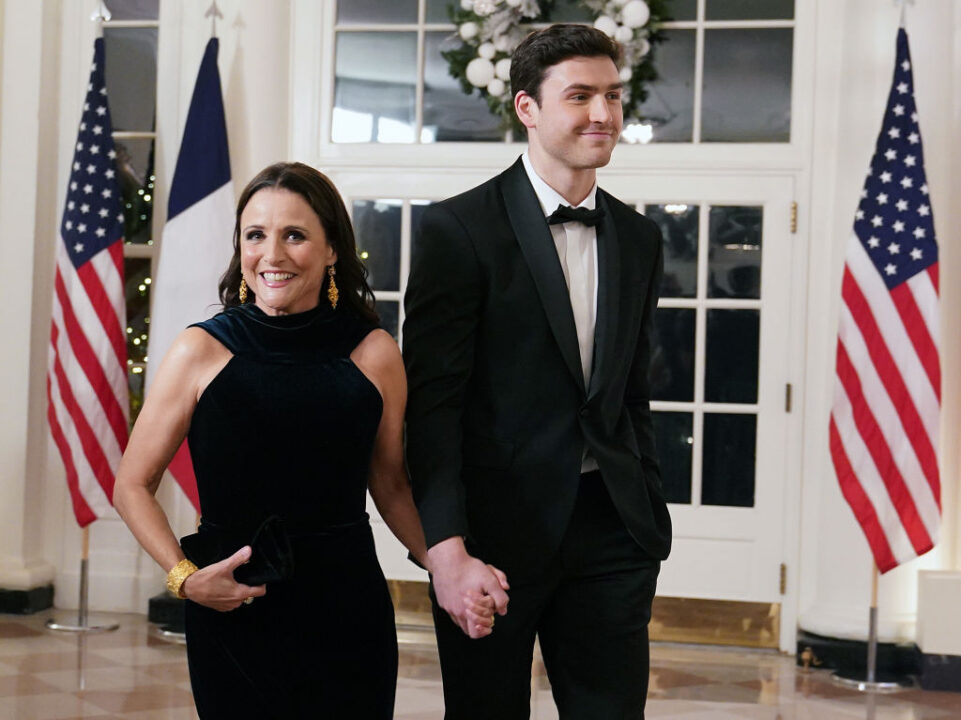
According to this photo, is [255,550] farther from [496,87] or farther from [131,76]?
[131,76]

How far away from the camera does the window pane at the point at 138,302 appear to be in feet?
18.9

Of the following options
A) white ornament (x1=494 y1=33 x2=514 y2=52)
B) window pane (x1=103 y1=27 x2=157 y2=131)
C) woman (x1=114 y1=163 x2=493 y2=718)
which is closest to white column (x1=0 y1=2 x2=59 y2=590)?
window pane (x1=103 y1=27 x2=157 y2=131)

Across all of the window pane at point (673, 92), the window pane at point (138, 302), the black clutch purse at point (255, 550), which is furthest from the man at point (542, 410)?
the window pane at point (138, 302)

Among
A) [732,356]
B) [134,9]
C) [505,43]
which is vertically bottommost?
[732,356]

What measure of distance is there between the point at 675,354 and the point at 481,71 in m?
1.48

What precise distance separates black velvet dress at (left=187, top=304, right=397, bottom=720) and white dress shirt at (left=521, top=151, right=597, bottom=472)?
380 mm

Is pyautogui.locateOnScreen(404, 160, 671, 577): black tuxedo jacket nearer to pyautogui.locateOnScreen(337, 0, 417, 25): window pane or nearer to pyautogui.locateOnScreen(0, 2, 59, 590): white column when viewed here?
pyautogui.locateOnScreen(337, 0, 417, 25): window pane

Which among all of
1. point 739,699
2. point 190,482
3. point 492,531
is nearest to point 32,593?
point 190,482

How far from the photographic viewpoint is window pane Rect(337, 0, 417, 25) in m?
5.62

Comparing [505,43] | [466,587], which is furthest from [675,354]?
[466,587]

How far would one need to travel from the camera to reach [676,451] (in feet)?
17.9

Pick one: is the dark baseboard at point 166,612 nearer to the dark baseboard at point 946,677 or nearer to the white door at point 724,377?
the white door at point 724,377

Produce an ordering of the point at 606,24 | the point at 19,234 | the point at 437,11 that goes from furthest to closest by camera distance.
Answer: the point at 19,234 → the point at 437,11 → the point at 606,24

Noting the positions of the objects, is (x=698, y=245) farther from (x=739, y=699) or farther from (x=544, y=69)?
(x=544, y=69)
